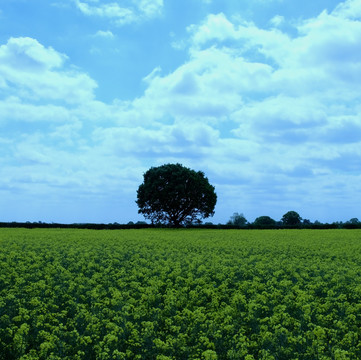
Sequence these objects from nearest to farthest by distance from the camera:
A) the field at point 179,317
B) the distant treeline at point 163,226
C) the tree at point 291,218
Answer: the field at point 179,317 < the distant treeline at point 163,226 < the tree at point 291,218

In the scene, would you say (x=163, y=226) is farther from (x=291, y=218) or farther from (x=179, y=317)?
(x=179, y=317)

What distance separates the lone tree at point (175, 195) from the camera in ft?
253

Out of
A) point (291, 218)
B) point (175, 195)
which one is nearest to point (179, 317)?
point (175, 195)

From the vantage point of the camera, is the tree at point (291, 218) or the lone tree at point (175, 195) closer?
the lone tree at point (175, 195)

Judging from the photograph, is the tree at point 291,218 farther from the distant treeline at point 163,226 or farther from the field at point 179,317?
the field at point 179,317

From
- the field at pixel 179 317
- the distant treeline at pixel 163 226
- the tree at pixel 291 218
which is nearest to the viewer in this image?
the field at pixel 179 317

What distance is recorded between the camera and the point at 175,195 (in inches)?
3034

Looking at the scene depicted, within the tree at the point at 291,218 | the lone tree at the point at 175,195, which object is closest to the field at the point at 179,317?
the lone tree at the point at 175,195

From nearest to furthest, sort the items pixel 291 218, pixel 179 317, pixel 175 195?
pixel 179 317, pixel 175 195, pixel 291 218

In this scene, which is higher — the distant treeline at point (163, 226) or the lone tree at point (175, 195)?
the lone tree at point (175, 195)

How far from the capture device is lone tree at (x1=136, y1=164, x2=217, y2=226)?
77.2 metres

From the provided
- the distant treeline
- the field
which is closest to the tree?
the distant treeline

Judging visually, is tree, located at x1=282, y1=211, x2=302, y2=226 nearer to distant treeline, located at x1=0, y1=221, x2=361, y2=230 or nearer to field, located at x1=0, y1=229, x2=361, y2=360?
distant treeline, located at x1=0, y1=221, x2=361, y2=230

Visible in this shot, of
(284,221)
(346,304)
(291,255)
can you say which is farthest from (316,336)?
(284,221)
